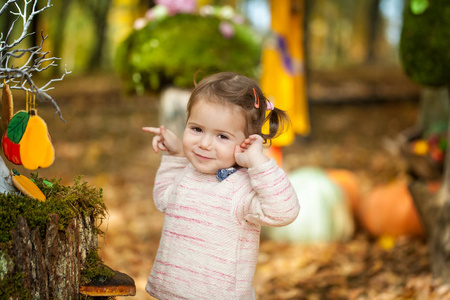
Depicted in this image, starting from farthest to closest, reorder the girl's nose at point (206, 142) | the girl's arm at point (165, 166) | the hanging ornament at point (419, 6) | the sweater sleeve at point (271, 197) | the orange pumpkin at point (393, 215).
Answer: the orange pumpkin at point (393, 215)
the hanging ornament at point (419, 6)
the girl's arm at point (165, 166)
the girl's nose at point (206, 142)
the sweater sleeve at point (271, 197)

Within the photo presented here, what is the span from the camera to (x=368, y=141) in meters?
9.32

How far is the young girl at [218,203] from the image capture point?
6.52 ft

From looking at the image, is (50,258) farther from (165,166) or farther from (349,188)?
(349,188)

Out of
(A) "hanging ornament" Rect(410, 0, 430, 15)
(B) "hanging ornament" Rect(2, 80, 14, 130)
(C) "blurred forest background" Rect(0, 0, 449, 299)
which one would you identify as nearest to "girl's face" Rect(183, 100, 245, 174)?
(B) "hanging ornament" Rect(2, 80, 14, 130)

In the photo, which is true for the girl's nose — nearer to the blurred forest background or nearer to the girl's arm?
the girl's arm

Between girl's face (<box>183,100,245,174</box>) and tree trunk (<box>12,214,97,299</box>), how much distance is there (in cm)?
53

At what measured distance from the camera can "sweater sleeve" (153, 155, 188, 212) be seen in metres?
2.24

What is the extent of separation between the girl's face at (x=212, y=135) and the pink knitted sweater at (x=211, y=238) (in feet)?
0.25

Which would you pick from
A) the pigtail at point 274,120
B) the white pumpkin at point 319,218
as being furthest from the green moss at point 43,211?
the white pumpkin at point 319,218

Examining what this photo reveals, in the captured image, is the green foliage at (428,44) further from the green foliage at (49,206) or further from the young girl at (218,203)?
the green foliage at (49,206)

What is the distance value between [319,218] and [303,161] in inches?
115

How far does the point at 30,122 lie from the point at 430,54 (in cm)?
323

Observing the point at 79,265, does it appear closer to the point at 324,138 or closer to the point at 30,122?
the point at 30,122

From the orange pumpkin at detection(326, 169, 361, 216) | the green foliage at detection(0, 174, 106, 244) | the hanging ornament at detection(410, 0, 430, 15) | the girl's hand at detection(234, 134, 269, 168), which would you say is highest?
the hanging ornament at detection(410, 0, 430, 15)
